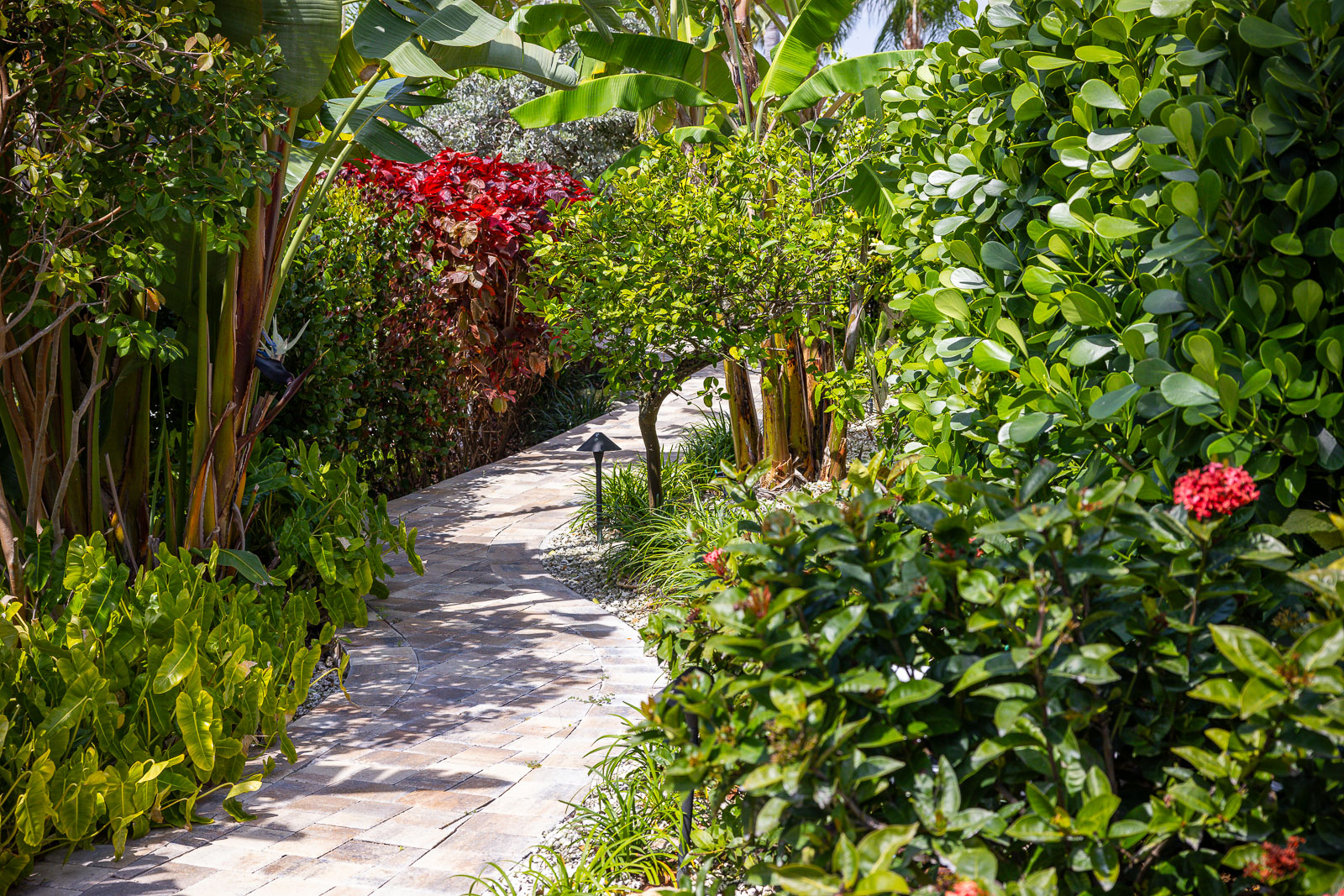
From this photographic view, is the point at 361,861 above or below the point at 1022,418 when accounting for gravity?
below

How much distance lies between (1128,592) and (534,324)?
9.50m

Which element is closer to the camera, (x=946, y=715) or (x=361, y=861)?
(x=946, y=715)

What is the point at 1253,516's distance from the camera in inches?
82.9

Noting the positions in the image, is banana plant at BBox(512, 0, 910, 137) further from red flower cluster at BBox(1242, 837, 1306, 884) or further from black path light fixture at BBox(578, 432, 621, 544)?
red flower cluster at BBox(1242, 837, 1306, 884)

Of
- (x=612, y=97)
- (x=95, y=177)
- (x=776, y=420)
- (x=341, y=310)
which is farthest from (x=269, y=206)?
(x=776, y=420)

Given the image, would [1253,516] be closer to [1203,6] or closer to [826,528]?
[826,528]

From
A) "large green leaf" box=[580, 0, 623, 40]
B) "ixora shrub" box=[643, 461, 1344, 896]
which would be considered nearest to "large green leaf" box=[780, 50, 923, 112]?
"large green leaf" box=[580, 0, 623, 40]

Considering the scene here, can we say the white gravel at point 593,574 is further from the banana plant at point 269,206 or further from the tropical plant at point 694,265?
the banana plant at point 269,206

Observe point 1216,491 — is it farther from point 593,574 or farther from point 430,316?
point 430,316

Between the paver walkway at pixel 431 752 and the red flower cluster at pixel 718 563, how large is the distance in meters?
1.51

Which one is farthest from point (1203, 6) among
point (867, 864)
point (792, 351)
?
point (792, 351)

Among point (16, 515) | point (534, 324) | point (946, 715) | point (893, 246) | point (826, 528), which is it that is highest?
point (534, 324)

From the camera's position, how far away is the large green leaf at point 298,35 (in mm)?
4508

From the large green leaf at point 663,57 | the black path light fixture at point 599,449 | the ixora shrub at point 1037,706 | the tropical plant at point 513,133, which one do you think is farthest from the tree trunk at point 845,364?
the tropical plant at point 513,133
